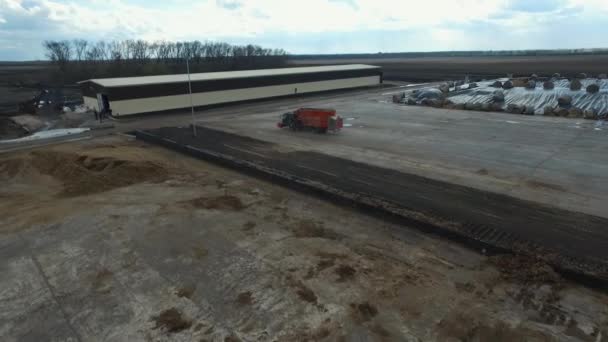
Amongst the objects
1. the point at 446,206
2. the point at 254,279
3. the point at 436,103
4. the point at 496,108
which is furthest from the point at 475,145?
the point at 254,279

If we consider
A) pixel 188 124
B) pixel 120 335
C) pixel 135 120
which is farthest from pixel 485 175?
pixel 135 120

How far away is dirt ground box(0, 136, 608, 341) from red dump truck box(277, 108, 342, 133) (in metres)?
12.5

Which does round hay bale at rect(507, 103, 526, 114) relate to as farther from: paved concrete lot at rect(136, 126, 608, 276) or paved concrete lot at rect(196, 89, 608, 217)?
paved concrete lot at rect(136, 126, 608, 276)

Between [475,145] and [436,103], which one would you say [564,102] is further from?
[475,145]

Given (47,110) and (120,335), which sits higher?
(47,110)

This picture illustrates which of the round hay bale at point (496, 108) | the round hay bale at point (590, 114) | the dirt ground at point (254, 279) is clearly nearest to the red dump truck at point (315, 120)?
the dirt ground at point (254, 279)

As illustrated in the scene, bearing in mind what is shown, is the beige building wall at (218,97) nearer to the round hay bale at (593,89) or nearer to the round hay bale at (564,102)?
the round hay bale at (564,102)

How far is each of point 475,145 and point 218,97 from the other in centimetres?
2798

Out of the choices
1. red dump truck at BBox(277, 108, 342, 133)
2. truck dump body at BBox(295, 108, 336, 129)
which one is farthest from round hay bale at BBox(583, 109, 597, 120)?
truck dump body at BBox(295, 108, 336, 129)

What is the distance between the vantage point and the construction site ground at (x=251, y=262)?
8164 millimetres

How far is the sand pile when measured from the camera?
1669cm

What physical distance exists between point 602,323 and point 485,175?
1047 centimetres

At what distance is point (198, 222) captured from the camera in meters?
13.1

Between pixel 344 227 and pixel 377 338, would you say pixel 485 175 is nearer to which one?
pixel 344 227
